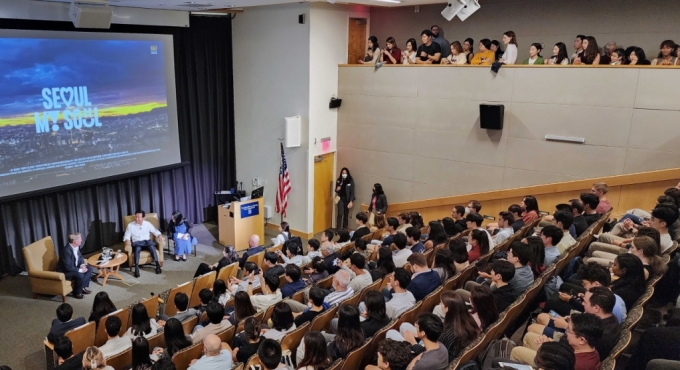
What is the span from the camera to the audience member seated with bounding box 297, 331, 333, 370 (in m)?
3.62

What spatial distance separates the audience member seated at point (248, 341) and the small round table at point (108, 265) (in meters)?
4.16

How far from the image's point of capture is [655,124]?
7238 mm

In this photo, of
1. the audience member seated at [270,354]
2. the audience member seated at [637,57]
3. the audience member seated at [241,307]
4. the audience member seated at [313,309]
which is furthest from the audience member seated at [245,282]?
the audience member seated at [637,57]

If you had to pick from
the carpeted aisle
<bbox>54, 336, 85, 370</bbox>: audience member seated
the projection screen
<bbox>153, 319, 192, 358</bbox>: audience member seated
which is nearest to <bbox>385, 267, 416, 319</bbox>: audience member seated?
<bbox>153, 319, 192, 358</bbox>: audience member seated

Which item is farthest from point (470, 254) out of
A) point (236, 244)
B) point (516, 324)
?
point (236, 244)

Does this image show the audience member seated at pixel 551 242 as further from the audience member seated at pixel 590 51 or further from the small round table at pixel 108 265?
the small round table at pixel 108 265

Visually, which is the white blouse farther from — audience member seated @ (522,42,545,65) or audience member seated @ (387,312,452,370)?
audience member seated @ (387,312,452,370)

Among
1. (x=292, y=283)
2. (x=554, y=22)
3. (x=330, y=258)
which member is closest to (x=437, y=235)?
(x=330, y=258)

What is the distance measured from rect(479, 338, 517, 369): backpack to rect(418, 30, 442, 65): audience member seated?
636cm

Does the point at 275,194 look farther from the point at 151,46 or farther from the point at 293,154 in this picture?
the point at 151,46

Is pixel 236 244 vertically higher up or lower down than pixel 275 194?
lower down

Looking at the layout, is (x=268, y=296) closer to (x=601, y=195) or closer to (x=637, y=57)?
(x=601, y=195)

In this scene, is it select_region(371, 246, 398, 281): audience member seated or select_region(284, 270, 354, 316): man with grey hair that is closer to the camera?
select_region(284, 270, 354, 316): man with grey hair

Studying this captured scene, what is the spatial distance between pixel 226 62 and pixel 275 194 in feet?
9.50
